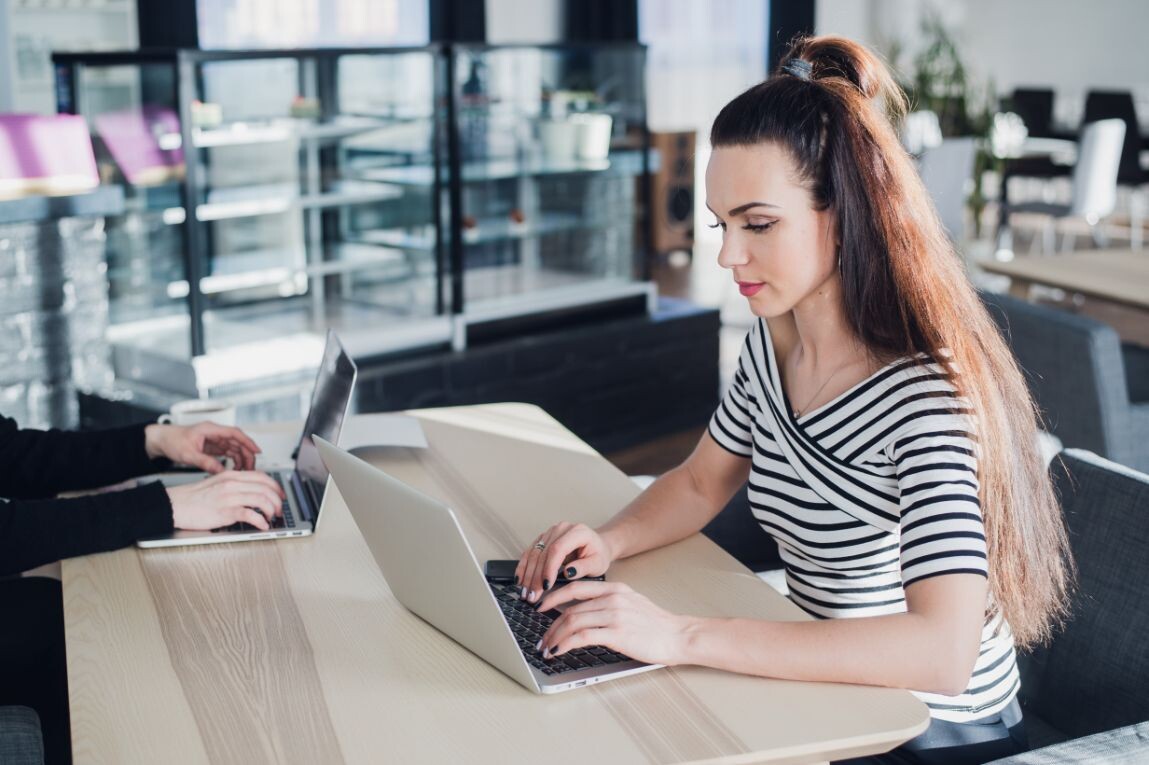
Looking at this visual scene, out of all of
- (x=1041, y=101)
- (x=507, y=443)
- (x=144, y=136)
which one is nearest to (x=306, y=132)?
(x=144, y=136)

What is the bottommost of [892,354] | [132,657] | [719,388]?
[719,388]

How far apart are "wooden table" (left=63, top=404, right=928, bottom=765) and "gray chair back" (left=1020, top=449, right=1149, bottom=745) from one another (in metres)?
0.50

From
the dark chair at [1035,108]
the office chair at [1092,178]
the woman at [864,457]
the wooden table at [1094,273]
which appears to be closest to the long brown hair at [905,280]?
the woman at [864,457]

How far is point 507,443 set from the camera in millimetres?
2037

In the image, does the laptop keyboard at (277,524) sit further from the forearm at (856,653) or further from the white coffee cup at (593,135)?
the white coffee cup at (593,135)

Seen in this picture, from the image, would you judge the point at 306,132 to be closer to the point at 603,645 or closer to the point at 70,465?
the point at 70,465

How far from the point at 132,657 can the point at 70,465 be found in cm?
65

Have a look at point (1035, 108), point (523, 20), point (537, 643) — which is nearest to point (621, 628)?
point (537, 643)

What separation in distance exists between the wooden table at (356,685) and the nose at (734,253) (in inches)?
14.8

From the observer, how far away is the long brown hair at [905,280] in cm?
136

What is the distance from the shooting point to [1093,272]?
3.71 metres

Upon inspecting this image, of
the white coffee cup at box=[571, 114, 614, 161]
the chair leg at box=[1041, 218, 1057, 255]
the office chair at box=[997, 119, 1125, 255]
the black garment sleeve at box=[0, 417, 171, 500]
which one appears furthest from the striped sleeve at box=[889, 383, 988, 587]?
the chair leg at box=[1041, 218, 1057, 255]

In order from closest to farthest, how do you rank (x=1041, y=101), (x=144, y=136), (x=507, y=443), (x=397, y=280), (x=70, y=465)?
(x=70, y=465), (x=507, y=443), (x=144, y=136), (x=397, y=280), (x=1041, y=101)

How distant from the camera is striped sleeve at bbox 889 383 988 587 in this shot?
1246 millimetres
